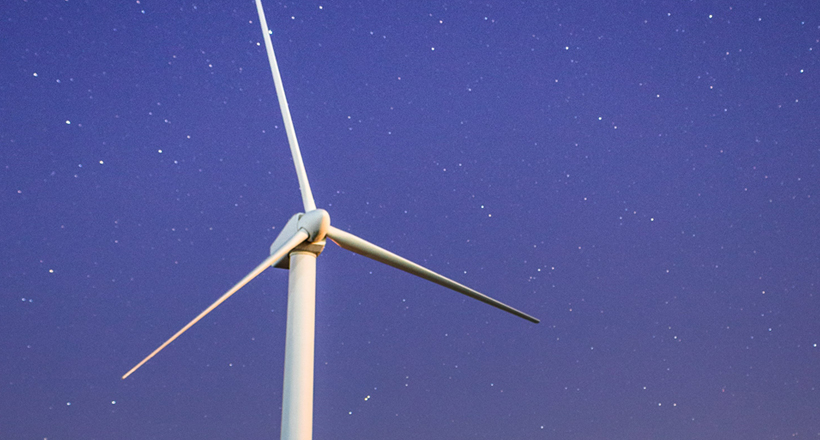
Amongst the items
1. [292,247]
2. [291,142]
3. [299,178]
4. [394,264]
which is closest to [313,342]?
[292,247]

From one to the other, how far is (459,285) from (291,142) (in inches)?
107

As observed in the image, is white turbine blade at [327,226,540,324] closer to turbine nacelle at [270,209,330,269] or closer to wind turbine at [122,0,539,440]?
wind turbine at [122,0,539,440]

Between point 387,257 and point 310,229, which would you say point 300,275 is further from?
point 387,257

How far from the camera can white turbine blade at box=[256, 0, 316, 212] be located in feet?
23.5

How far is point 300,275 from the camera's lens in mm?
6395

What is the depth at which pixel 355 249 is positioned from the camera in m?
6.96

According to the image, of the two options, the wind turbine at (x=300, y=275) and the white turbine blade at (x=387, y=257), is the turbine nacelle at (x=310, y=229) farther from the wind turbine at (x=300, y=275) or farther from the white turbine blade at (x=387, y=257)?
the white turbine blade at (x=387, y=257)

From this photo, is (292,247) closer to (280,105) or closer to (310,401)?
(310,401)

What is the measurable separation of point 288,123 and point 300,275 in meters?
2.07

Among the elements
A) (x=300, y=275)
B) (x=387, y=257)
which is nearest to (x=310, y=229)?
(x=300, y=275)

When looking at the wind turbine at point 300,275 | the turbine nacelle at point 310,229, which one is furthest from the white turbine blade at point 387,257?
the turbine nacelle at point 310,229

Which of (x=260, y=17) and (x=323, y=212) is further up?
(x=260, y=17)


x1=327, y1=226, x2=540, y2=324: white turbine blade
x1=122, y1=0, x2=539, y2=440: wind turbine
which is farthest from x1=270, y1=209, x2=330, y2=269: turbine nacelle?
x1=327, y1=226, x2=540, y2=324: white turbine blade

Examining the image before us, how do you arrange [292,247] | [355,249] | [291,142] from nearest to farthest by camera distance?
1. [292,247]
2. [355,249]
3. [291,142]
